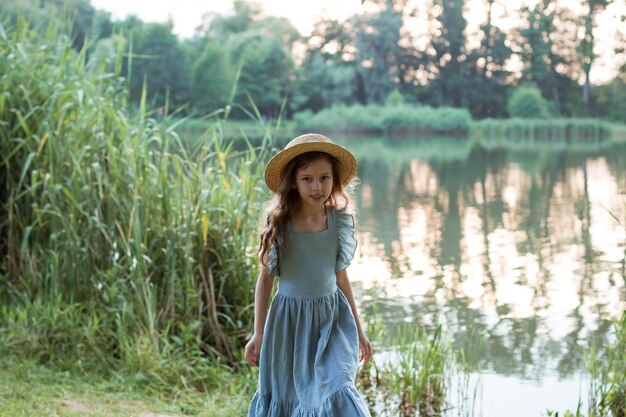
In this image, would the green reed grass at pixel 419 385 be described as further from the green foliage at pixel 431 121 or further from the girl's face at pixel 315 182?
the green foliage at pixel 431 121

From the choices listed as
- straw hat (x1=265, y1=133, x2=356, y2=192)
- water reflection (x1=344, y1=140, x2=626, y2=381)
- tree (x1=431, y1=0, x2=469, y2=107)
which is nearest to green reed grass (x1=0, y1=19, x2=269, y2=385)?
straw hat (x1=265, y1=133, x2=356, y2=192)

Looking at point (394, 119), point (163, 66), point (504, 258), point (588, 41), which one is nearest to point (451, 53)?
point (394, 119)

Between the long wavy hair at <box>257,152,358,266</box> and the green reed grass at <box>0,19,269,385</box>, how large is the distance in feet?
3.58

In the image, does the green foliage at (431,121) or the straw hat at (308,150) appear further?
the green foliage at (431,121)

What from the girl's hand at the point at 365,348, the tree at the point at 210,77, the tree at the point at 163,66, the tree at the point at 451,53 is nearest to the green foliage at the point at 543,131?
the tree at the point at 451,53

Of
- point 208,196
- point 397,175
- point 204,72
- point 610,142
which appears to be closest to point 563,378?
point 208,196

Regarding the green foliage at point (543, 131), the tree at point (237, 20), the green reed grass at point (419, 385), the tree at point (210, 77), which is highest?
the tree at point (237, 20)

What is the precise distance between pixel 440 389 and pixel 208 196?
3.79 ft

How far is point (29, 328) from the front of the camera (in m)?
3.11

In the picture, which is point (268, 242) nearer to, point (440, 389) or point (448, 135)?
point (440, 389)

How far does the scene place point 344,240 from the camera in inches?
79.4

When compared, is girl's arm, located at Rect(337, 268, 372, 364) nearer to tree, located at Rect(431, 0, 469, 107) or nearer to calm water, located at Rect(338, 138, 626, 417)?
calm water, located at Rect(338, 138, 626, 417)

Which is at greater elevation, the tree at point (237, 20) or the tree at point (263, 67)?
the tree at point (237, 20)

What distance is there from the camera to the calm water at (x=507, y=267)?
397 centimetres
